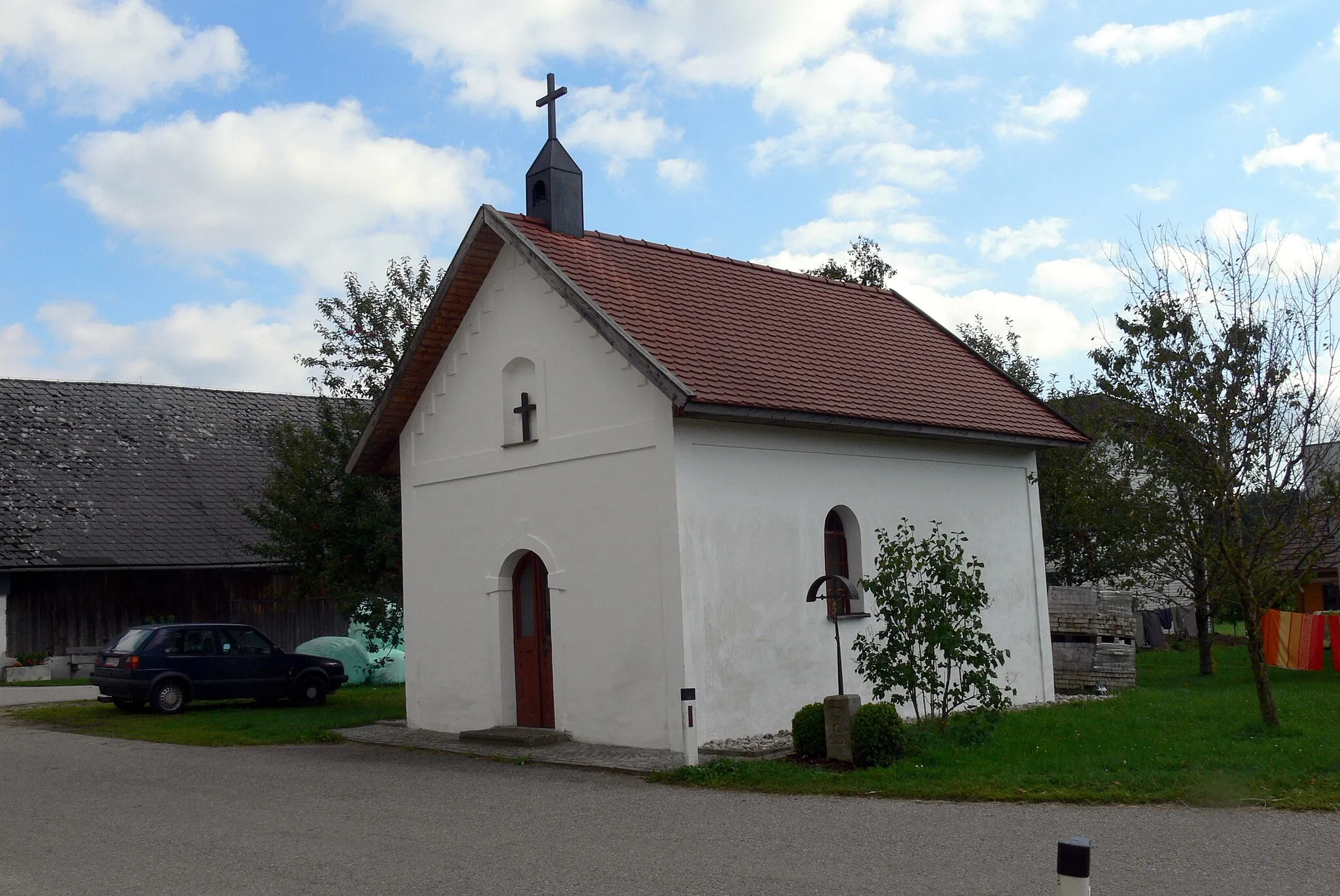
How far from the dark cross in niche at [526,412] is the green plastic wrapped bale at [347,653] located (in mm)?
13043

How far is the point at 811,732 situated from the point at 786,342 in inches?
232

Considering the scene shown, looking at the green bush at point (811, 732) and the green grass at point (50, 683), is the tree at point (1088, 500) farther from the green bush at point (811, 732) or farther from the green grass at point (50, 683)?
the green grass at point (50, 683)

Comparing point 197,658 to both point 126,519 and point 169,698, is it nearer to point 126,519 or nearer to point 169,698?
point 169,698

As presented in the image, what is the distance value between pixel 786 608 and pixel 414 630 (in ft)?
18.9

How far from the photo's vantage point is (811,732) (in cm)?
1300

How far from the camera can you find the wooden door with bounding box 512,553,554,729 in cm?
1600

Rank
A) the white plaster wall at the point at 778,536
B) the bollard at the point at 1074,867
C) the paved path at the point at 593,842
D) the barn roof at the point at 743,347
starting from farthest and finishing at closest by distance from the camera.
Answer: the barn roof at the point at 743,347, the white plaster wall at the point at 778,536, the paved path at the point at 593,842, the bollard at the point at 1074,867

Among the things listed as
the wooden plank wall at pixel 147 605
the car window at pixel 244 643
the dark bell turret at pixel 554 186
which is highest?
the dark bell turret at pixel 554 186

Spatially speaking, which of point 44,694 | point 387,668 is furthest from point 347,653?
point 44,694

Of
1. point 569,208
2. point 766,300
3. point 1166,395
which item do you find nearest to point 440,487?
point 569,208

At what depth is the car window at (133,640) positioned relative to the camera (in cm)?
2162

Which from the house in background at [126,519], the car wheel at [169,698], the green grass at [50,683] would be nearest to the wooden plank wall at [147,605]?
the house in background at [126,519]

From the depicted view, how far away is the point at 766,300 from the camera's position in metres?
18.2

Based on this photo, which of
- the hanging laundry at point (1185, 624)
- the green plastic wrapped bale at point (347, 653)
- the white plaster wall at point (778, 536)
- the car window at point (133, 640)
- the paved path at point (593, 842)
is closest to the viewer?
the paved path at point (593, 842)
